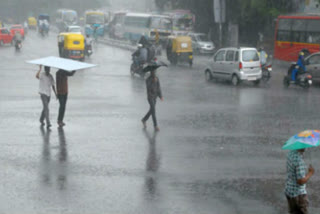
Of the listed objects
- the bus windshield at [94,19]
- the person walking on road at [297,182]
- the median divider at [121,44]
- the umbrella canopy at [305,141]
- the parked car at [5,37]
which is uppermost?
the umbrella canopy at [305,141]

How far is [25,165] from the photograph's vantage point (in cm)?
1152

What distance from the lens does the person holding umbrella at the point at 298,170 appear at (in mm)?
7156

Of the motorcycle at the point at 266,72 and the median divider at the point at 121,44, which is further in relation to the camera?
the median divider at the point at 121,44

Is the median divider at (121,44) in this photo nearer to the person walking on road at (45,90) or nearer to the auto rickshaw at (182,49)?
the auto rickshaw at (182,49)

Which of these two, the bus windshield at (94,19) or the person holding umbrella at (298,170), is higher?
the person holding umbrella at (298,170)

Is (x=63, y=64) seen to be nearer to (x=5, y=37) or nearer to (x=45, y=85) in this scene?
(x=45, y=85)

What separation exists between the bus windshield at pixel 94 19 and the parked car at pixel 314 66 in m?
55.9

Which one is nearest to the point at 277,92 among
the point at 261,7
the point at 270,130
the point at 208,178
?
the point at 270,130

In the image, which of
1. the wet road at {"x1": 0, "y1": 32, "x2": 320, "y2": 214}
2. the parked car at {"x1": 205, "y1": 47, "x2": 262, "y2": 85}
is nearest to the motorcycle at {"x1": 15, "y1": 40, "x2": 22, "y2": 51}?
the parked car at {"x1": 205, "y1": 47, "x2": 262, "y2": 85}

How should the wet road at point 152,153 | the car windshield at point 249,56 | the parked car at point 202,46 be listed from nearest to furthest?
the wet road at point 152,153 < the car windshield at point 249,56 < the parked car at point 202,46

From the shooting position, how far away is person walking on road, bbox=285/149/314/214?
7.33 m

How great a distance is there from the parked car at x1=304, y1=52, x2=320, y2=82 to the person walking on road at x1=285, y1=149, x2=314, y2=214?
2056 centimetres

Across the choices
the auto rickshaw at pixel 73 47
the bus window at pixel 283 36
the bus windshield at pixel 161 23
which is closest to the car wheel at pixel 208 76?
the bus window at pixel 283 36

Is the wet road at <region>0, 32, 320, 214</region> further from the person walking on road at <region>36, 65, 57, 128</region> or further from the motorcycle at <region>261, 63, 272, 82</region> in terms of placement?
the motorcycle at <region>261, 63, 272, 82</region>
